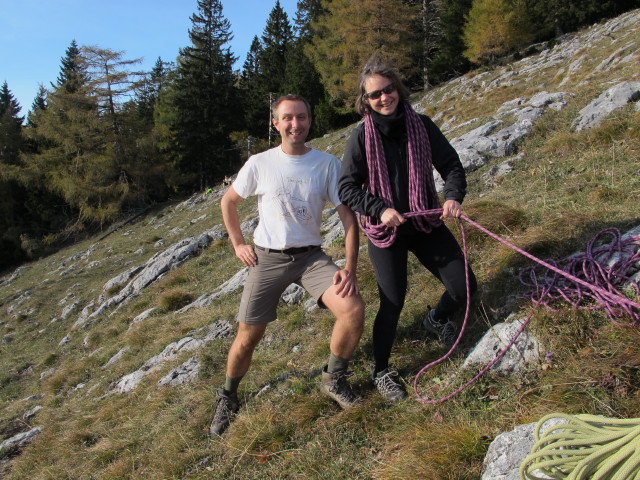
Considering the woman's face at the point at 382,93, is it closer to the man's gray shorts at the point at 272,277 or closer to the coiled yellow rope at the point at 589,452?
the man's gray shorts at the point at 272,277

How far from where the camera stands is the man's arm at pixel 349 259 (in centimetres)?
308

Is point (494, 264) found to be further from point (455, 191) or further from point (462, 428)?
point (462, 428)

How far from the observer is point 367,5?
106ft

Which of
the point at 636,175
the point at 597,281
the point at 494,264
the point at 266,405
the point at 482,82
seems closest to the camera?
the point at 597,281

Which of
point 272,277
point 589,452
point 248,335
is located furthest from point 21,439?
point 589,452

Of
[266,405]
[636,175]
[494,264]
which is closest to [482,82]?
[636,175]

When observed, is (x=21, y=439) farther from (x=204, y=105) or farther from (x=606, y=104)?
(x=204, y=105)

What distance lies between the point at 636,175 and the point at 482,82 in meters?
22.2

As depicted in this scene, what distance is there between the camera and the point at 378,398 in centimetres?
317

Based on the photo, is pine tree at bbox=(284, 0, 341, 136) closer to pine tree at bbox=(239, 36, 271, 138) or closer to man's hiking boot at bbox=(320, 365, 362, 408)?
pine tree at bbox=(239, 36, 271, 138)

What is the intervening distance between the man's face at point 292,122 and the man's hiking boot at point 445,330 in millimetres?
1842

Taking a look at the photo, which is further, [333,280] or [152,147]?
[152,147]

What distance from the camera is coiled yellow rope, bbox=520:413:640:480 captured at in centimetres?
158

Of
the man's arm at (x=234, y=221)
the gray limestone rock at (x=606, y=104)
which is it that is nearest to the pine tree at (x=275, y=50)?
the gray limestone rock at (x=606, y=104)
